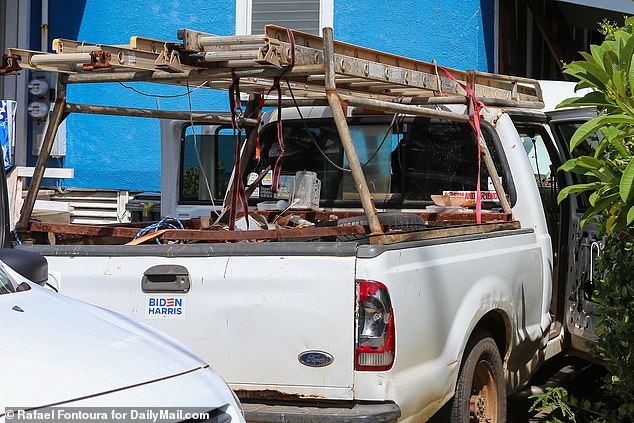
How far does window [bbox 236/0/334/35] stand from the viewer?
37.7 feet

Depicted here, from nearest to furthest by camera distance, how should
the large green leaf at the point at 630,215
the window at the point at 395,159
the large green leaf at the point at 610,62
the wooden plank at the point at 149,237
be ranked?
the large green leaf at the point at 630,215 → the large green leaf at the point at 610,62 → the wooden plank at the point at 149,237 → the window at the point at 395,159

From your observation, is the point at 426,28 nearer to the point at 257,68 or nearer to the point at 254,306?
the point at 257,68

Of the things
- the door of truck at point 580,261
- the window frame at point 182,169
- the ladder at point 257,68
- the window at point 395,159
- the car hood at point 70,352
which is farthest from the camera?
the window frame at point 182,169

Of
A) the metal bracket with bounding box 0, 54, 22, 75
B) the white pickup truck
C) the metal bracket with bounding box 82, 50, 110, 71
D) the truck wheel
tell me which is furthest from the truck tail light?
the metal bracket with bounding box 0, 54, 22, 75

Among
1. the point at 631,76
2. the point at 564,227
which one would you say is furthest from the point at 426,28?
the point at 631,76

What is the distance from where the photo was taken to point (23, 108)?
12008 mm

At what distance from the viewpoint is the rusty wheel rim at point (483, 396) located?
16.2 ft

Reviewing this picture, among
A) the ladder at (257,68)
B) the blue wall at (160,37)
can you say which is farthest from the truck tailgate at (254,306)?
the blue wall at (160,37)

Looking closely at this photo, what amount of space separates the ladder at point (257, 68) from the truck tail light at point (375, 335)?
46 cm

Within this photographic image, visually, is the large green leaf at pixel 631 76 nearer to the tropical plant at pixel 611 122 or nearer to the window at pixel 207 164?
the tropical plant at pixel 611 122

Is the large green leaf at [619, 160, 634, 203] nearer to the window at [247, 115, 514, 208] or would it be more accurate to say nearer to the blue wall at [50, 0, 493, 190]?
the window at [247, 115, 514, 208]

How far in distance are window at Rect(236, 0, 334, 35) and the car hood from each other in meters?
8.34

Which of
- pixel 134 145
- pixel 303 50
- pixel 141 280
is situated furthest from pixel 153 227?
pixel 134 145

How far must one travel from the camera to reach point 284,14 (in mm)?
11703
